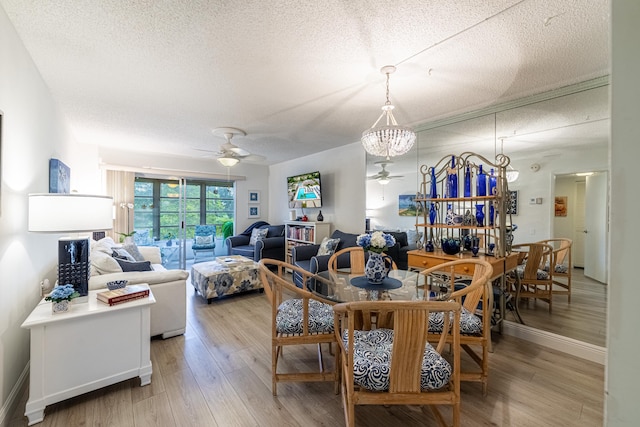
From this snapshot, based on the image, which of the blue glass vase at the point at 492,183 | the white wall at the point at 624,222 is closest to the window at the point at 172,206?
the blue glass vase at the point at 492,183

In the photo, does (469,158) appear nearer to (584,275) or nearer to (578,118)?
(578,118)

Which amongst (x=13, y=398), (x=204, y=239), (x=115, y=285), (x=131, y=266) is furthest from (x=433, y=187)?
(x=204, y=239)

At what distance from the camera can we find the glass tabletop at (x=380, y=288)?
189 centimetres

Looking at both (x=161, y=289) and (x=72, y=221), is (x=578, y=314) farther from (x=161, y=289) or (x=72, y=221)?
(x=72, y=221)

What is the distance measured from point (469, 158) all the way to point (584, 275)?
1509mm

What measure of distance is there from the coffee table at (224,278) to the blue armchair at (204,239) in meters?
2.12

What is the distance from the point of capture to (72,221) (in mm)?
1814

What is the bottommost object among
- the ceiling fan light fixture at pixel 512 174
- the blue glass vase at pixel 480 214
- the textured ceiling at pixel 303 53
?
the blue glass vase at pixel 480 214

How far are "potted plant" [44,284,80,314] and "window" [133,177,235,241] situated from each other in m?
4.14

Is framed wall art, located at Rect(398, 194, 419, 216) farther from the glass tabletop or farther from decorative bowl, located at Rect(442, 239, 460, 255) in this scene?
the glass tabletop

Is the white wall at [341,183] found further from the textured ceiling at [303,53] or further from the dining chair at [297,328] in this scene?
the dining chair at [297,328]

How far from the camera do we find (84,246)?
206 centimetres

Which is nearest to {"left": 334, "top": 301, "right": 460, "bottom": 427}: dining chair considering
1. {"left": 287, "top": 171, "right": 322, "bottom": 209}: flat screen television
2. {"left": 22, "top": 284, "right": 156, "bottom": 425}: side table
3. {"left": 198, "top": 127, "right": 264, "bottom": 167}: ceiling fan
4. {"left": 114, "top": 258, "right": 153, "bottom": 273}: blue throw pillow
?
{"left": 22, "top": 284, "right": 156, "bottom": 425}: side table

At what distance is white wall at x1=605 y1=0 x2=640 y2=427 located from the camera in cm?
51
